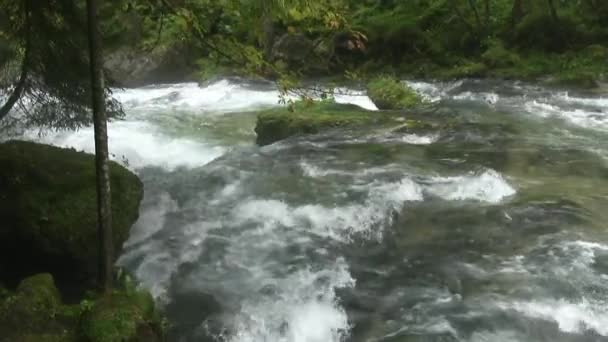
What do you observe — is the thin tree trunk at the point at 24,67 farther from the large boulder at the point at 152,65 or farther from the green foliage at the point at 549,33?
the green foliage at the point at 549,33

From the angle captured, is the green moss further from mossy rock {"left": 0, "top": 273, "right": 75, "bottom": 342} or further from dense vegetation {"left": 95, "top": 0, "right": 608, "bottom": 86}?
mossy rock {"left": 0, "top": 273, "right": 75, "bottom": 342}

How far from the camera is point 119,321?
489 centimetres

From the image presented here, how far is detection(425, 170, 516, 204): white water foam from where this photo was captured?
851cm

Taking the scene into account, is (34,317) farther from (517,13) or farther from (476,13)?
(517,13)

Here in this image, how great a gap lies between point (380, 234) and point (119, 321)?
3712mm

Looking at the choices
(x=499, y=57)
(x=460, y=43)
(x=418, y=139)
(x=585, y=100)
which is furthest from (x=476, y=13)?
(x=418, y=139)

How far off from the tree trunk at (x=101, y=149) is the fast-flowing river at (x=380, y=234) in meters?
1.03

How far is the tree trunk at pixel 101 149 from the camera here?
16.4ft

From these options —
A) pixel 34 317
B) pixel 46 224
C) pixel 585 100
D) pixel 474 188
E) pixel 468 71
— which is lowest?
pixel 585 100

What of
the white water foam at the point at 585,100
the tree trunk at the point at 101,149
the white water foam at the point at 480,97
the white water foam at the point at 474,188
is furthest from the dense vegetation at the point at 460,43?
the tree trunk at the point at 101,149

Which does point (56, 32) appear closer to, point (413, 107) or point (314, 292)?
point (314, 292)

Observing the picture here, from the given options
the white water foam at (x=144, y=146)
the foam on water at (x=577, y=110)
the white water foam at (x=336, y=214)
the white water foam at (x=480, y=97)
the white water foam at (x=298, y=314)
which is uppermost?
the white water foam at (x=144, y=146)

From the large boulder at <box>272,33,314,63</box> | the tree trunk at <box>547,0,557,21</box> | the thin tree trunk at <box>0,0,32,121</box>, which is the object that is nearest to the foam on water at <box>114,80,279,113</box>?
the large boulder at <box>272,33,314,63</box>

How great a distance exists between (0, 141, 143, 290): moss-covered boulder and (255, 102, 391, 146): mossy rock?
5.48 meters
